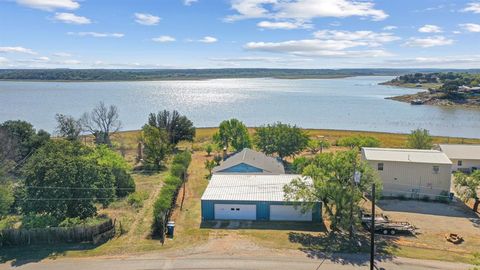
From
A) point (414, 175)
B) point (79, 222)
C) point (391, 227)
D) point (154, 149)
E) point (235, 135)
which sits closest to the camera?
point (79, 222)

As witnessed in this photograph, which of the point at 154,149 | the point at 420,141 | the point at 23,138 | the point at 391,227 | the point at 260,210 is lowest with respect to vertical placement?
the point at 391,227

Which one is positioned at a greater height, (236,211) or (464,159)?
(464,159)

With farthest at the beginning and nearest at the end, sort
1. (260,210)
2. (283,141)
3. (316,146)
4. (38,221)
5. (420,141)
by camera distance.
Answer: (316,146), (420,141), (283,141), (260,210), (38,221)

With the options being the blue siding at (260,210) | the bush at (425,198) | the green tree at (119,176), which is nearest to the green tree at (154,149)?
the green tree at (119,176)

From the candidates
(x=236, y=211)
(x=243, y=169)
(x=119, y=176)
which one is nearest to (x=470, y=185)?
(x=236, y=211)

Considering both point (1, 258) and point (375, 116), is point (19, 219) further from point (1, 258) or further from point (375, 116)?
point (375, 116)

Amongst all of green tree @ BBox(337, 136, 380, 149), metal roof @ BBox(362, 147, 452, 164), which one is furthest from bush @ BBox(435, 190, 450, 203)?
green tree @ BBox(337, 136, 380, 149)

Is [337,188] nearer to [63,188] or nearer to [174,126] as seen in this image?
[63,188]

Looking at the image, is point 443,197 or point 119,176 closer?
point 443,197
